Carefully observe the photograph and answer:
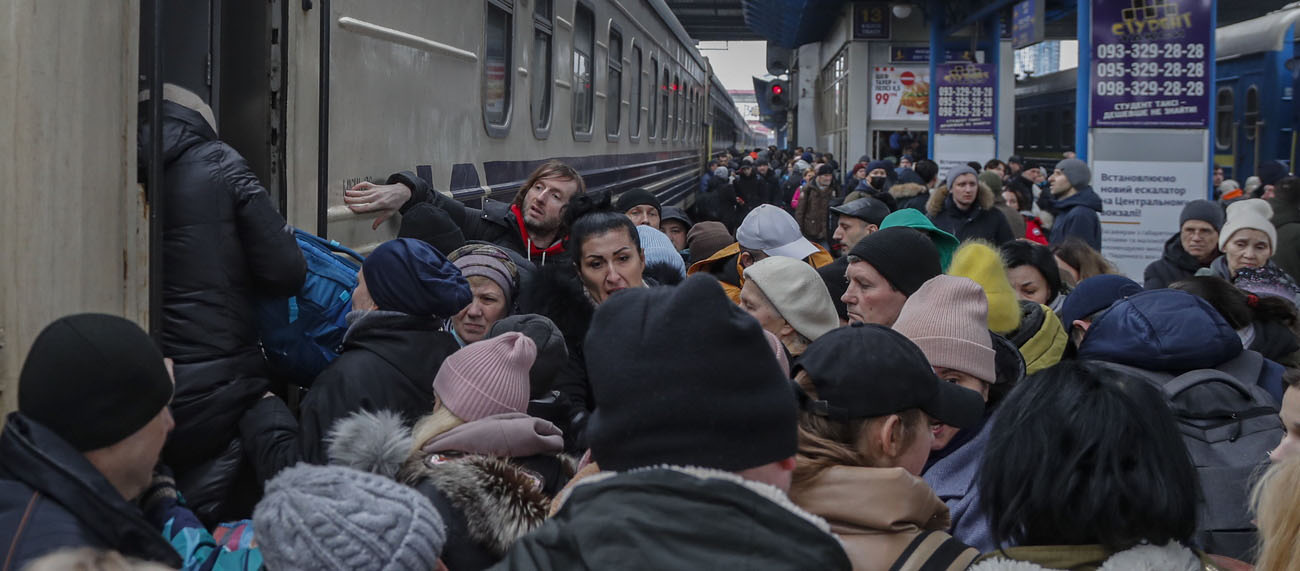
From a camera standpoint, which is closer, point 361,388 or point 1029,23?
point 361,388

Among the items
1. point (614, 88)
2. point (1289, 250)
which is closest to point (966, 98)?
point (614, 88)

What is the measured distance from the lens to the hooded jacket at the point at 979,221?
761cm

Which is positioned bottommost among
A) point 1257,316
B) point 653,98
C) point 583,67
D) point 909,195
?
point 1257,316

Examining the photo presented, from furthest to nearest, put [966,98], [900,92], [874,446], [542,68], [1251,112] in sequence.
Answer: [900,92] → [966,98] → [1251,112] → [542,68] → [874,446]

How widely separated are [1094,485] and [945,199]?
619 centimetres

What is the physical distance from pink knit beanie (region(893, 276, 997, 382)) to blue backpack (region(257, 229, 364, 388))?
1.49m

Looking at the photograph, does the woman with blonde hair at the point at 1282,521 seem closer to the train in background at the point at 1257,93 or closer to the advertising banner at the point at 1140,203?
the advertising banner at the point at 1140,203

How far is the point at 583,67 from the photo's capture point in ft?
29.5

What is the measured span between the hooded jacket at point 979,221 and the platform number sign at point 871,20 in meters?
16.6

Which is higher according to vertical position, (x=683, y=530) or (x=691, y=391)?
(x=691, y=391)

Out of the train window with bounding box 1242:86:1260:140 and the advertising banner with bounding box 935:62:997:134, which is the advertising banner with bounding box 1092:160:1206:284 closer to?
the train window with bounding box 1242:86:1260:140

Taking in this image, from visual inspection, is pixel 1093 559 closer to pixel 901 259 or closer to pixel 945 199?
pixel 901 259

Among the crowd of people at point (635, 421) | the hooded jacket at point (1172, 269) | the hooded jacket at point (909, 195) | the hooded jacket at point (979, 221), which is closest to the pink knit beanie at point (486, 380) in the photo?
the crowd of people at point (635, 421)

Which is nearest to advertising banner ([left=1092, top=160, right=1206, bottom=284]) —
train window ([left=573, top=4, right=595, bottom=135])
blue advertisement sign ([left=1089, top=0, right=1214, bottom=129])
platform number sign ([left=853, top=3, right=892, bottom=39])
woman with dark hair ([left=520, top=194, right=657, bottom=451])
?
blue advertisement sign ([left=1089, top=0, right=1214, bottom=129])
